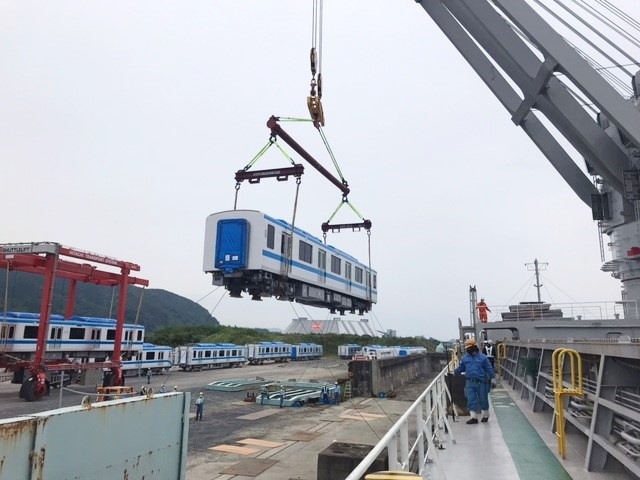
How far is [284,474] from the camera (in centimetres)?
859

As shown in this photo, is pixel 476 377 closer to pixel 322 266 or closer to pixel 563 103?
pixel 563 103

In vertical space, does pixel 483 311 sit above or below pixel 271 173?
below

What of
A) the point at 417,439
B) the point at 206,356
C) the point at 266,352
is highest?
the point at 417,439

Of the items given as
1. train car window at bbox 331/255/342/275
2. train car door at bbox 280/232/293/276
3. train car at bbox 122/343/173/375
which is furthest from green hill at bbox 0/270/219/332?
train car door at bbox 280/232/293/276

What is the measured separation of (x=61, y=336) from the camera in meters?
19.6

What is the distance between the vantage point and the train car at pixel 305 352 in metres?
45.8

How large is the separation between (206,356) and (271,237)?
73.3 ft

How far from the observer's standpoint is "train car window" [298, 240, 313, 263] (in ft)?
44.6

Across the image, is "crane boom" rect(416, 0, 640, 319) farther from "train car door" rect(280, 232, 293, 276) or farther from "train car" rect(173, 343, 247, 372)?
"train car" rect(173, 343, 247, 372)

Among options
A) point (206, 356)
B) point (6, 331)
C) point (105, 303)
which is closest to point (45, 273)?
point (6, 331)

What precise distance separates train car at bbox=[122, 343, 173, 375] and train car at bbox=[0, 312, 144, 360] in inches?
49.7

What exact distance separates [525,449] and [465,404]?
285 cm

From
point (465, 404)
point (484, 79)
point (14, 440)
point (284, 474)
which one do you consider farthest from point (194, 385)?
point (14, 440)

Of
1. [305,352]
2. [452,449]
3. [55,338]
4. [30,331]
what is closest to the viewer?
[452,449]
